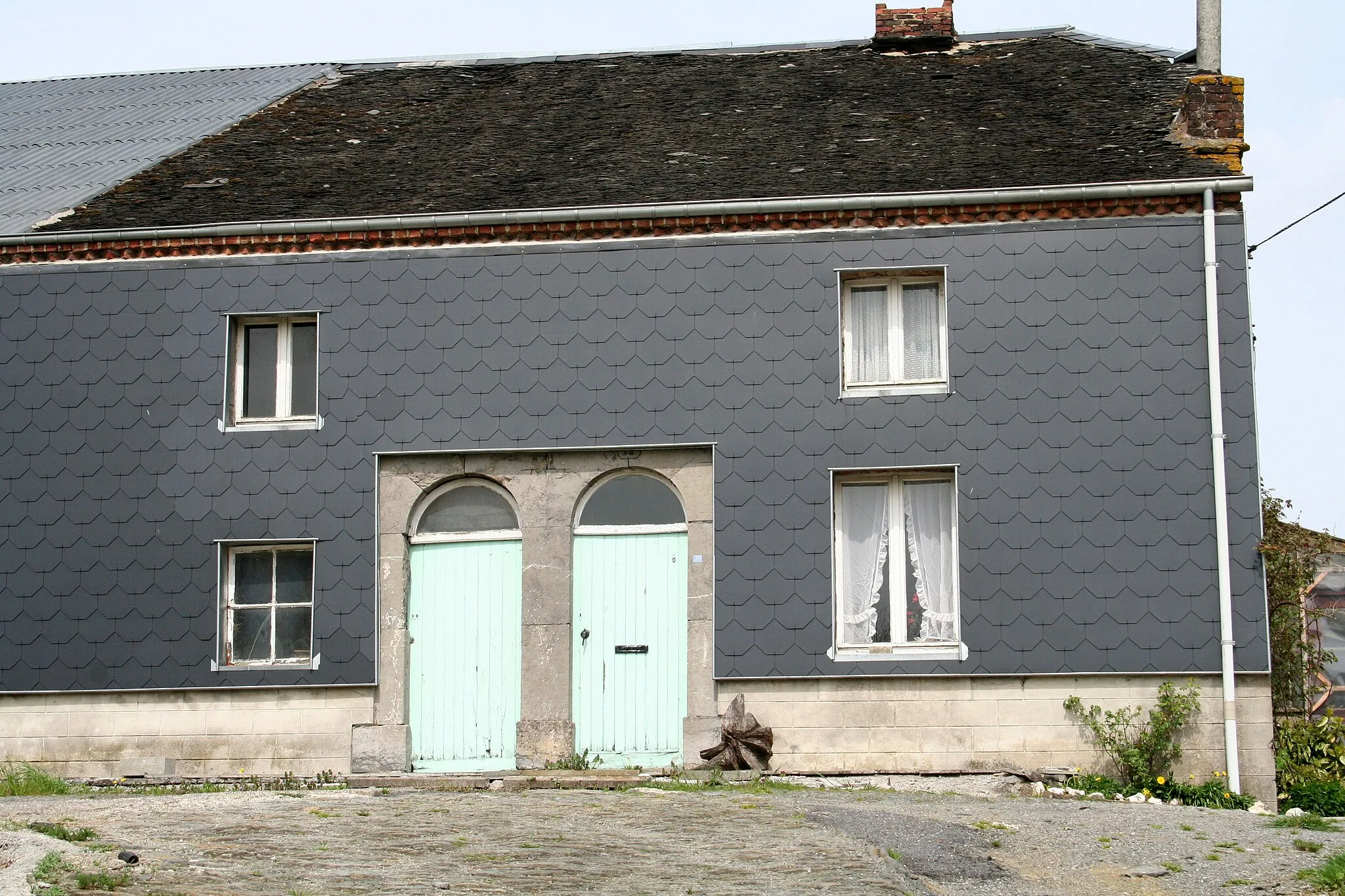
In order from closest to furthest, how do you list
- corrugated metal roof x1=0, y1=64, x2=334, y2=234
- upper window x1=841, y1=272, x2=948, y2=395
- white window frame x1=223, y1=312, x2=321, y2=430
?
upper window x1=841, y1=272, x2=948, y2=395 < white window frame x1=223, y1=312, x2=321, y2=430 < corrugated metal roof x1=0, y1=64, x2=334, y2=234

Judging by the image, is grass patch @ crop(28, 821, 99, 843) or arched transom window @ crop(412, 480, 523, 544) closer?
grass patch @ crop(28, 821, 99, 843)

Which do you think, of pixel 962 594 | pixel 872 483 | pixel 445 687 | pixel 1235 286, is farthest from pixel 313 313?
pixel 1235 286

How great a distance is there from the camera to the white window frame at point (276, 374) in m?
15.7

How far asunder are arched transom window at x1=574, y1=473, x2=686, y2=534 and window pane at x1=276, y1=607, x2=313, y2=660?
2.76m

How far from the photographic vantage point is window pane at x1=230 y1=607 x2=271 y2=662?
50.8 ft

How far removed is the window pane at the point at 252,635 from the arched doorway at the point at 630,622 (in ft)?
9.89

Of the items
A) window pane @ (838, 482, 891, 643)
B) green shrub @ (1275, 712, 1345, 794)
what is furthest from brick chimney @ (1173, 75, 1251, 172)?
green shrub @ (1275, 712, 1345, 794)

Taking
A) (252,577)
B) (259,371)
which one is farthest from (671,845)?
(259,371)

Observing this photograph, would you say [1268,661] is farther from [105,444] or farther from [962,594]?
[105,444]

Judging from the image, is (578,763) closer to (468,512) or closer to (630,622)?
(630,622)

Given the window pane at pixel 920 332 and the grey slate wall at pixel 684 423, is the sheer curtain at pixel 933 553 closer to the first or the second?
the grey slate wall at pixel 684 423

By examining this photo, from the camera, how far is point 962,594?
47.9 feet

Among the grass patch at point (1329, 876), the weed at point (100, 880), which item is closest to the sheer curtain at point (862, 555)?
the grass patch at point (1329, 876)

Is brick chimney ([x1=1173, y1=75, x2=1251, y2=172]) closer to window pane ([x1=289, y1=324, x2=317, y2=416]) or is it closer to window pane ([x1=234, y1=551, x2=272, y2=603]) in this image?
window pane ([x1=289, y1=324, x2=317, y2=416])
